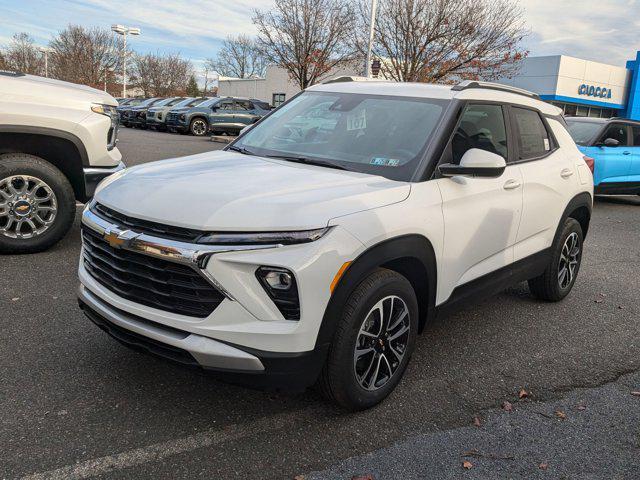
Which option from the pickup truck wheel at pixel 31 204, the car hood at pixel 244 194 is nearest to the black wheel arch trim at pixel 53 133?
the pickup truck wheel at pixel 31 204

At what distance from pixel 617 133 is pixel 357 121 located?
31.4 ft

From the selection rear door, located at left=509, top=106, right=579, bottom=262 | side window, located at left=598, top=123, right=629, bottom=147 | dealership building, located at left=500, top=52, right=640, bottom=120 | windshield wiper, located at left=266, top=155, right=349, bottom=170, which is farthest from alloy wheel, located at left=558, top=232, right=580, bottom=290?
dealership building, located at left=500, top=52, right=640, bottom=120

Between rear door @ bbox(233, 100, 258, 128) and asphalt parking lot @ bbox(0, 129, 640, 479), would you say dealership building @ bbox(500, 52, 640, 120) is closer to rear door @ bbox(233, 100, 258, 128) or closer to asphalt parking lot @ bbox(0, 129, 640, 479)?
rear door @ bbox(233, 100, 258, 128)

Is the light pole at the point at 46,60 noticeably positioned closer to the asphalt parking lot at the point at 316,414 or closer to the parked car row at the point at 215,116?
the parked car row at the point at 215,116

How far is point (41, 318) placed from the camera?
162 inches

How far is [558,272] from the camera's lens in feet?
16.7

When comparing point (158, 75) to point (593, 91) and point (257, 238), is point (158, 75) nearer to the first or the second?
point (593, 91)

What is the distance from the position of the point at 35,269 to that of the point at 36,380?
216 cm

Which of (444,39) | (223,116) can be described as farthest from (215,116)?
(444,39)

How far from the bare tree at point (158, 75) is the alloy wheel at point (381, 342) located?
60.4m

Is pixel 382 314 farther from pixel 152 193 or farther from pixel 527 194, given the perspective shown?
pixel 527 194

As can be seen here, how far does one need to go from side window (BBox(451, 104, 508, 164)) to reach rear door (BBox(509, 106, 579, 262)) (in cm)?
21

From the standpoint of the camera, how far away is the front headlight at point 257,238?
2.58 meters

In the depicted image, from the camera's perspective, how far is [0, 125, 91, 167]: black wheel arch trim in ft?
17.3
